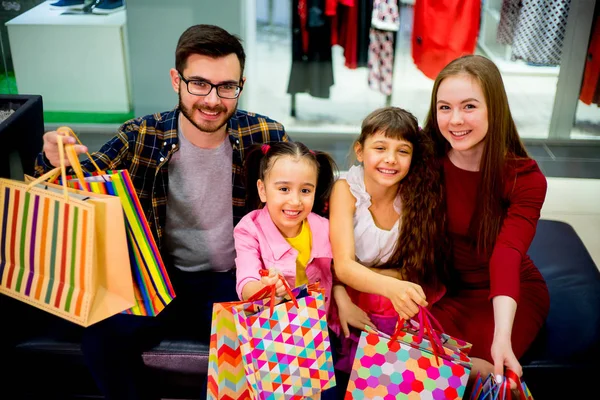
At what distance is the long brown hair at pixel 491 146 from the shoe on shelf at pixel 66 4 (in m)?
3.21

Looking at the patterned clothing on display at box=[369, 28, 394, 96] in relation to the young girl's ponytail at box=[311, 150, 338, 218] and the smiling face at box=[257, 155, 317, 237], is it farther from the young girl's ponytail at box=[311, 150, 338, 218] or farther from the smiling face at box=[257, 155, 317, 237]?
the smiling face at box=[257, 155, 317, 237]

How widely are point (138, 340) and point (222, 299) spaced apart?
0.30m

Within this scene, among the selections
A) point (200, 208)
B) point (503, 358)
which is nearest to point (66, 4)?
point (200, 208)

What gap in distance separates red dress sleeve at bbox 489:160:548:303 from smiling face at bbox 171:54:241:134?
0.93 meters

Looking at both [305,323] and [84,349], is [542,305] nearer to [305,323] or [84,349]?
[305,323]

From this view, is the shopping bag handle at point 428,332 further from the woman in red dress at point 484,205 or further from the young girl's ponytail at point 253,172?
the young girl's ponytail at point 253,172

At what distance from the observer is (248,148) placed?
86.7 inches

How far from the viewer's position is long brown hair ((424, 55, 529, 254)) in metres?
1.92

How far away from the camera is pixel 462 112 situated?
1.94 meters

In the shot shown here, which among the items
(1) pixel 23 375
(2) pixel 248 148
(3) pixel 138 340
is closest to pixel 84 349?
(3) pixel 138 340

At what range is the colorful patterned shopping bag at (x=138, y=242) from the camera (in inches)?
68.1

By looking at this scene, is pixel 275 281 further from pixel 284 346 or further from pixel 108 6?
pixel 108 6

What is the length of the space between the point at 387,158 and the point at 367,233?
0.86ft

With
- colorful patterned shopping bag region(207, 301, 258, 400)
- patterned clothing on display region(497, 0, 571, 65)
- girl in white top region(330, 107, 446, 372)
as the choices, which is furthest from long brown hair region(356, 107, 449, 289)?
patterned clothing on display region(497, 0, 571, 65)
